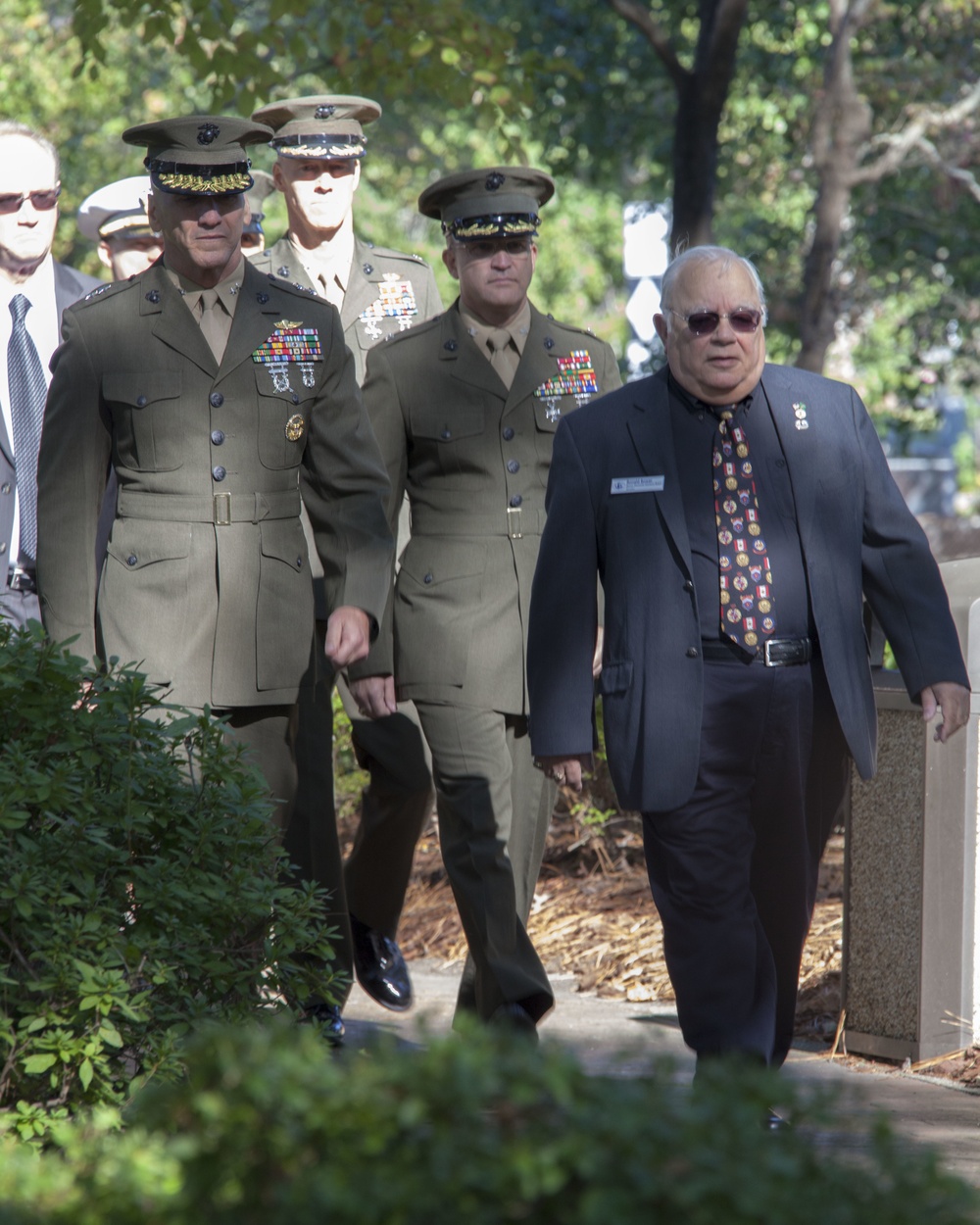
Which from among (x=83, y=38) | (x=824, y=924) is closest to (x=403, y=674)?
(x=824, y=924)

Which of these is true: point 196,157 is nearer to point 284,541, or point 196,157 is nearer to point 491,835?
point 284,541

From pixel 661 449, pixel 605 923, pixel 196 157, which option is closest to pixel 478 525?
pixel 661 449

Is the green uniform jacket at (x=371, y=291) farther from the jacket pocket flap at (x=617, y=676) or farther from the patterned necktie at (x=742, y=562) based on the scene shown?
the patterned necktie at (x=742, y=562)

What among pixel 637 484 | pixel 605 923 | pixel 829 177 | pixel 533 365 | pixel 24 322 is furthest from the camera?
pixel 829 177

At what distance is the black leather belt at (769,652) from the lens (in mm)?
4398

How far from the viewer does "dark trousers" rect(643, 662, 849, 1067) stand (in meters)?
4.41

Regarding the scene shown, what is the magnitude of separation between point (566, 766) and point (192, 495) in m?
1.21

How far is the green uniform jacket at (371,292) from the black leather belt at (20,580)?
1240 mm

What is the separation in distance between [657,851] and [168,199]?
2.08 m

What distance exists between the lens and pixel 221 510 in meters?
5.02

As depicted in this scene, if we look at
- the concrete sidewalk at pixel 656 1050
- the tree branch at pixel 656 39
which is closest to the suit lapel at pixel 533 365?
the concrete sidewalk at pixel 656 1050

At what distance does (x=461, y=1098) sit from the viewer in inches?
77.1

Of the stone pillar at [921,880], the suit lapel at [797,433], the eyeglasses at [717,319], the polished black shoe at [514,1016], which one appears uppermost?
the eyeglasses at [717,319]

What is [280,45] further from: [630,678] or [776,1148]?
[776,1148]
